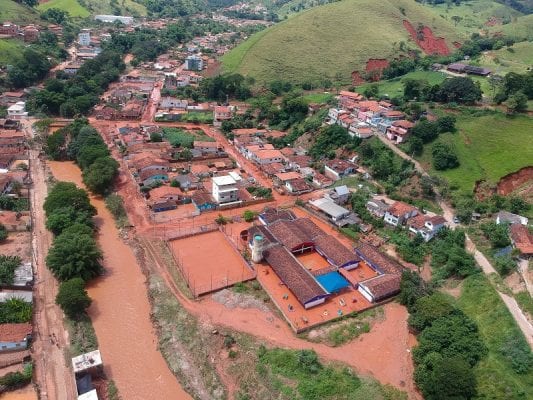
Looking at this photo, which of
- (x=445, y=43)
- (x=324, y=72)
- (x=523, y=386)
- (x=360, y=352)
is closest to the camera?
(x=523, y=386)

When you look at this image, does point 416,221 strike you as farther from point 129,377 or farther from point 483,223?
point 129,377

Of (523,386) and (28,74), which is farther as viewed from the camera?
(28,74)

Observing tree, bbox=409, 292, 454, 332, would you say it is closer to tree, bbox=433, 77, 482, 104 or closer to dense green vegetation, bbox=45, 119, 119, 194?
dense green vegetation, bbox=45, 119, 119, 194

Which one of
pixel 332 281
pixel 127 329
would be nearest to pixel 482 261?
pixel 332 281

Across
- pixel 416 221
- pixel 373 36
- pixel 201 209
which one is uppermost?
pixel 373 36

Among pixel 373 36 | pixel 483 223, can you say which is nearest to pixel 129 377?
pixel 483 223

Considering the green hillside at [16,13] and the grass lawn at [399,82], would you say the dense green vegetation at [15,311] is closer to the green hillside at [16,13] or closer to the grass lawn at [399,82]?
the grass lawn at [399,82]

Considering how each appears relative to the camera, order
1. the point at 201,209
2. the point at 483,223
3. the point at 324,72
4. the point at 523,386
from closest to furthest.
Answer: the point at 523,386 < the point at 483,223 < the point at 201,209 < the point at 324,72

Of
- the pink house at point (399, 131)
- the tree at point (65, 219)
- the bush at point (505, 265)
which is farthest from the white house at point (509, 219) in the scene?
the tree at point (65, 219)
